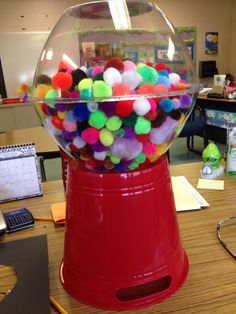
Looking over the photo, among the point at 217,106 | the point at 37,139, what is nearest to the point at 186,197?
the point at 37,139

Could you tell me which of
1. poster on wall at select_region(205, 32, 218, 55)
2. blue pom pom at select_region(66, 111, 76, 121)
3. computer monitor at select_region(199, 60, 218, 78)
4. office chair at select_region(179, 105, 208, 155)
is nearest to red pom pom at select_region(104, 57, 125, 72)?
blue pom pom at select_region(66, 111, 76, 121)

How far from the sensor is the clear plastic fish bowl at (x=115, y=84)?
0.49 m

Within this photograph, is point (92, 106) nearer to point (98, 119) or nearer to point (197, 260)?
point (98, 119)

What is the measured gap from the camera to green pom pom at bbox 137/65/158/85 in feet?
1.66

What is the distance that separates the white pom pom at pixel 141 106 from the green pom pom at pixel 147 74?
1.8 inches

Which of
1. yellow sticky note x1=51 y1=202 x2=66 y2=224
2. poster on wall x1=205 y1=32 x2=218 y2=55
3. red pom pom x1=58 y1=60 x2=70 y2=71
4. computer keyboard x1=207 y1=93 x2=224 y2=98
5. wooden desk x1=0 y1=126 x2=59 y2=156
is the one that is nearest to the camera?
red pom pom x1=58 y1=60 x2=70 y2=71

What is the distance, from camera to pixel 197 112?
3898mm

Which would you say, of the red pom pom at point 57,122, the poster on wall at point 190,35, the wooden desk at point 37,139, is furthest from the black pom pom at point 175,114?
the poster on wall at point 190,35

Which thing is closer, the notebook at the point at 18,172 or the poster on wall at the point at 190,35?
the notebook at the point at 18,172

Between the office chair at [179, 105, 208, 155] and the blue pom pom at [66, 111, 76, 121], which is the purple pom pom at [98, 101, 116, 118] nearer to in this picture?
the blue pom pom at [66, 111, 76, 121]

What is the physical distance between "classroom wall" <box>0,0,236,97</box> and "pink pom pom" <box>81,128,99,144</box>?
4.46 meters

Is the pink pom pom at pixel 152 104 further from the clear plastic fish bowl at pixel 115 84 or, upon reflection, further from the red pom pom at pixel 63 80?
the red pom pom at pixel 63 80

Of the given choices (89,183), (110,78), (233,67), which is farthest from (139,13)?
(233,67)

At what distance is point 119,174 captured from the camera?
0.52 meters
